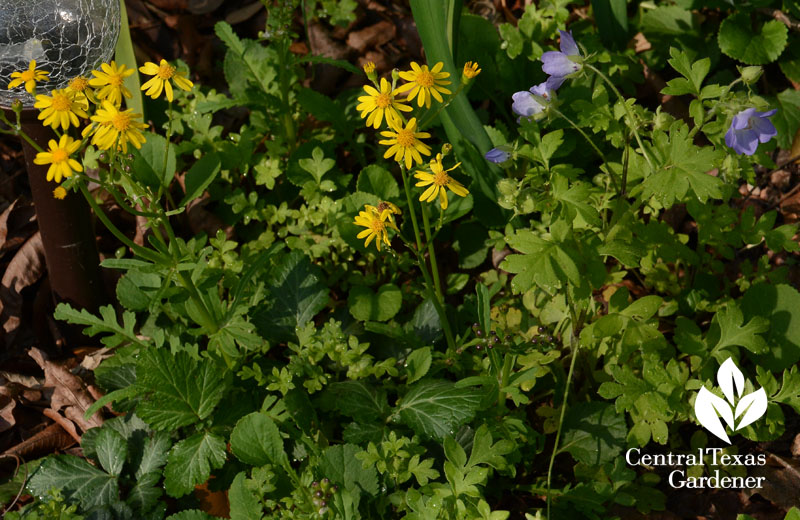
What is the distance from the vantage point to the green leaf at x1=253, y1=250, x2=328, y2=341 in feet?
7.10

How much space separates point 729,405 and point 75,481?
1694 mm

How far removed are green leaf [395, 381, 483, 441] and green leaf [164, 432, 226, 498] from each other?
18.3 inches

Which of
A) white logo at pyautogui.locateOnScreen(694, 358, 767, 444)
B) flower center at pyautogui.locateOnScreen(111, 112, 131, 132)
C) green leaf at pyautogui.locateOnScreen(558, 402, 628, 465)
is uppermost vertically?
flower center at pyautogui.locateOnScreen(111, 112, 131, 132)

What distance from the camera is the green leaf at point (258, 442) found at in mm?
1849

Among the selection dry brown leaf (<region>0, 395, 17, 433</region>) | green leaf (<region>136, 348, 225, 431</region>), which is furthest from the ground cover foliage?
dry brown leaf (<region>0, 395, 17, 433</region>)

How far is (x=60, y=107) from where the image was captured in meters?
1.58

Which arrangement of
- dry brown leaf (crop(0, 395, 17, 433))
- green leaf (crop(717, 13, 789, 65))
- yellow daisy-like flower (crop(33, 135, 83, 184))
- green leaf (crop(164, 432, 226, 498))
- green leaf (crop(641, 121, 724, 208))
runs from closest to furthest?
yellow daisy-like flower (crop(33, 135, 83, 184)) → green leaf (crop(641, 121, 724, 208)) → green leaf (crop(164, 432, 226, 498)) → dry brown leaf (crop(0, 395, 17, 433)) → green leaf (crop(717, 13, 789, 65))

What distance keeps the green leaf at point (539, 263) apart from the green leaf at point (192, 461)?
0.85 metres

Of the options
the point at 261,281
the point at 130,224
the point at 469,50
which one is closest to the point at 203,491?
the point at 261,281

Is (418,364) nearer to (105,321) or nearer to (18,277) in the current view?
(105,321)

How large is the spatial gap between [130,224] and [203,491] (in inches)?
42.4

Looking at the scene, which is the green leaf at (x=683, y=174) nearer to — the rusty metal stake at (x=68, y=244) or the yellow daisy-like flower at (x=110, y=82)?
the yellow daisy-like flower at (x=110, y=82)

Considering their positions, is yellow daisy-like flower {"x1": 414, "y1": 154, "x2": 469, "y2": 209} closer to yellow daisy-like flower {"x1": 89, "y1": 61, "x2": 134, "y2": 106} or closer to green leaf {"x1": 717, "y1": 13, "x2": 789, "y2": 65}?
yellow daisy-like flower {"x1": 89, "y1": 61, "x2": 134, "y2": 106}

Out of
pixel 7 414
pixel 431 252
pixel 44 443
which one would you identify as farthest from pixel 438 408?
pixel 7 414
